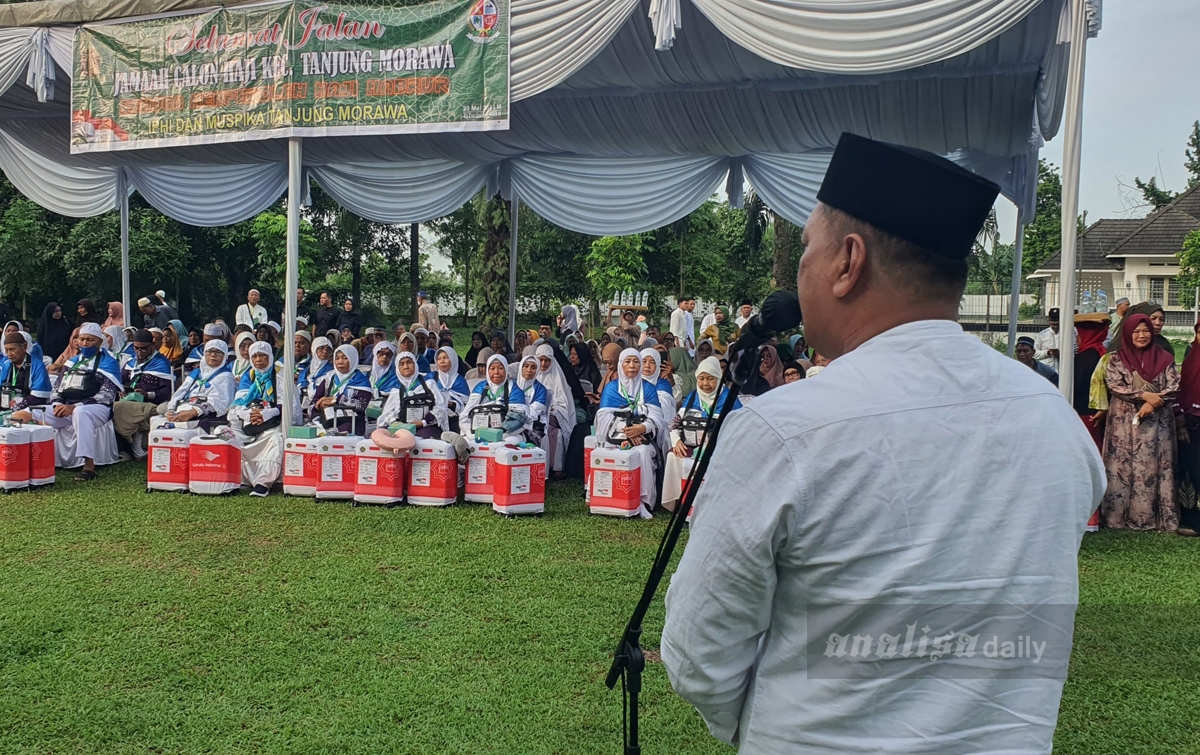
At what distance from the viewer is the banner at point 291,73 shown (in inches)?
277

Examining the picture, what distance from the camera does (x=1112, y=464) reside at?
699cm

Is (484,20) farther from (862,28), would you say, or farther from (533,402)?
(533,402)

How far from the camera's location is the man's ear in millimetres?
1172

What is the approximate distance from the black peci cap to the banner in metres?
6.11

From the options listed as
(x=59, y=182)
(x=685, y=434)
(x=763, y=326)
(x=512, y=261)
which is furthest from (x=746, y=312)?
(x=763, y=326)

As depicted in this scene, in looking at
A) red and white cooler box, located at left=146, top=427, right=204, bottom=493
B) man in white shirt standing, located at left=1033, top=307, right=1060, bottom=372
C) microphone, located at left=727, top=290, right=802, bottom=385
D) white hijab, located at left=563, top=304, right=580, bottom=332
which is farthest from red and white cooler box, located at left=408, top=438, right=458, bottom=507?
white hijab, located at left=563, top=304, right=580, bottom=332

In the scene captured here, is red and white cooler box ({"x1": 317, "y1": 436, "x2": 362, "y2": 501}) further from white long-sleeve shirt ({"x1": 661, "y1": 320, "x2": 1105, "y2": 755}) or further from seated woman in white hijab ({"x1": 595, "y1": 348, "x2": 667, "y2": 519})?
white long-sleeve shirt ({"x1": 661, "y1": 320, "x2": 1105, "y2": 755})

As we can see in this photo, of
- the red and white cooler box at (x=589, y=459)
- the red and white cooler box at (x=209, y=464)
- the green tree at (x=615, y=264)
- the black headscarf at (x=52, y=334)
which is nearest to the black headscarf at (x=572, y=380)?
the red and white cooler box at (x=589, y=459)

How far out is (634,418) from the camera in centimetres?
755

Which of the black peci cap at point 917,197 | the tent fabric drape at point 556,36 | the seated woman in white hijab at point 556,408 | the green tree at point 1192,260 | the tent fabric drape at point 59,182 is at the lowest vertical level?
the seated woman in white hijab at point 556,408

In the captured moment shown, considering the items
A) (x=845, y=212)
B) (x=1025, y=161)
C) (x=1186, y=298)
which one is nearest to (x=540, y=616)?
(x=845, y=212)

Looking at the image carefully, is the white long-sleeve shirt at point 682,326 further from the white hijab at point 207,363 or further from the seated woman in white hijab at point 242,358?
the white hijab at point 207,363

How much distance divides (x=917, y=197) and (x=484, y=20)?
21.2 ft

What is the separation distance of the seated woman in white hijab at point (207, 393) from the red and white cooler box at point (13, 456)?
114cm
